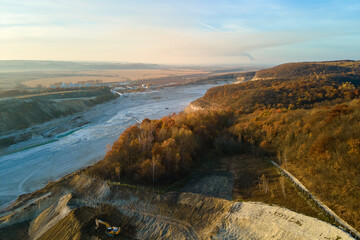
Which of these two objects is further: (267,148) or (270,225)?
(267,148)

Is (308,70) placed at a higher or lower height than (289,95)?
higher

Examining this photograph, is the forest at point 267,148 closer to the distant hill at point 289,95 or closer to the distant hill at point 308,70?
the distant hill at point 289,95

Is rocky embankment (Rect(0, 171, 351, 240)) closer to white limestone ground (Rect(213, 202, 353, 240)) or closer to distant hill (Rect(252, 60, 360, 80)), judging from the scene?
white limestone ground (Rect(213, 202, 353, 240))

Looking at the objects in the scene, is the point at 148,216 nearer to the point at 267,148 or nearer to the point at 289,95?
the point at 267,148

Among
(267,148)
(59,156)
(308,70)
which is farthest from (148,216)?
(308,70)

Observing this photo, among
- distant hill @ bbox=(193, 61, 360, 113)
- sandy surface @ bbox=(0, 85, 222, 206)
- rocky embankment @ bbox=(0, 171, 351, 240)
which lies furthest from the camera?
distant hill @ bbox=(193, 61, 360, 113)

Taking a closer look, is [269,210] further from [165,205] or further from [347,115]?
[347,115]

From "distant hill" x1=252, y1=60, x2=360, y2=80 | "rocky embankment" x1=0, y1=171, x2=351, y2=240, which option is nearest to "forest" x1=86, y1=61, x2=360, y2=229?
"rocky embankment" x1=0, y1=171, x2=351, y2=240

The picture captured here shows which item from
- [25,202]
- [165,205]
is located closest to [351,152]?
[165,205]

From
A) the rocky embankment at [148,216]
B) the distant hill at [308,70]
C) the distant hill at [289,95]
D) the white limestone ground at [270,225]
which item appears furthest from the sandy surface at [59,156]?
the distant hill at [308,70]
